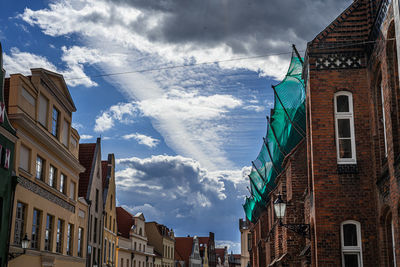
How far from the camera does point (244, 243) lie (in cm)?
8606

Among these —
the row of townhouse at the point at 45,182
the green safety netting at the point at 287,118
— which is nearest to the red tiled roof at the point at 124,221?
the row of townhouse at the point at 45,182

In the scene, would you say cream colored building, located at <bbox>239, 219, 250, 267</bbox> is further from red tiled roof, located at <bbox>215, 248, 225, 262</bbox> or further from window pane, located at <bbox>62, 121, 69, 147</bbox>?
window pane, located at <bbox>62, 121, 69, 147</bbox>

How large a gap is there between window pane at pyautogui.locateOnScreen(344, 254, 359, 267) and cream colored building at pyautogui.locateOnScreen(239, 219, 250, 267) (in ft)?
222

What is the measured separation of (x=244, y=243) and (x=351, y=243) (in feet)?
238

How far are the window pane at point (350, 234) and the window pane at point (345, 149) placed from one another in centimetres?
199

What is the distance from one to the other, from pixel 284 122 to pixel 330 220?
1253cm

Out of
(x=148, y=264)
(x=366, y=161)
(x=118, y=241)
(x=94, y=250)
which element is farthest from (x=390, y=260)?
(x=148, y=264)

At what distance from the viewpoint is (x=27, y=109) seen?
22.8 m

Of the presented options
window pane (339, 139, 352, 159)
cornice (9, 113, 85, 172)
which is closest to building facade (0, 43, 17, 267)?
cornice (9, 113, 85, 172)

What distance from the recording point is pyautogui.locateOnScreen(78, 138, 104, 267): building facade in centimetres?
3662

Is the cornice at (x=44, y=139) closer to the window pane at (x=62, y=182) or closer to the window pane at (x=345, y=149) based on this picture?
the window pane at (x=62, y=182)

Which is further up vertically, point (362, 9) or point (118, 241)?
point (362, 9)

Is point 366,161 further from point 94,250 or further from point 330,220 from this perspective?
point 94,250

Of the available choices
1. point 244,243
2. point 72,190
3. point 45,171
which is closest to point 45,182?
point 45,171
